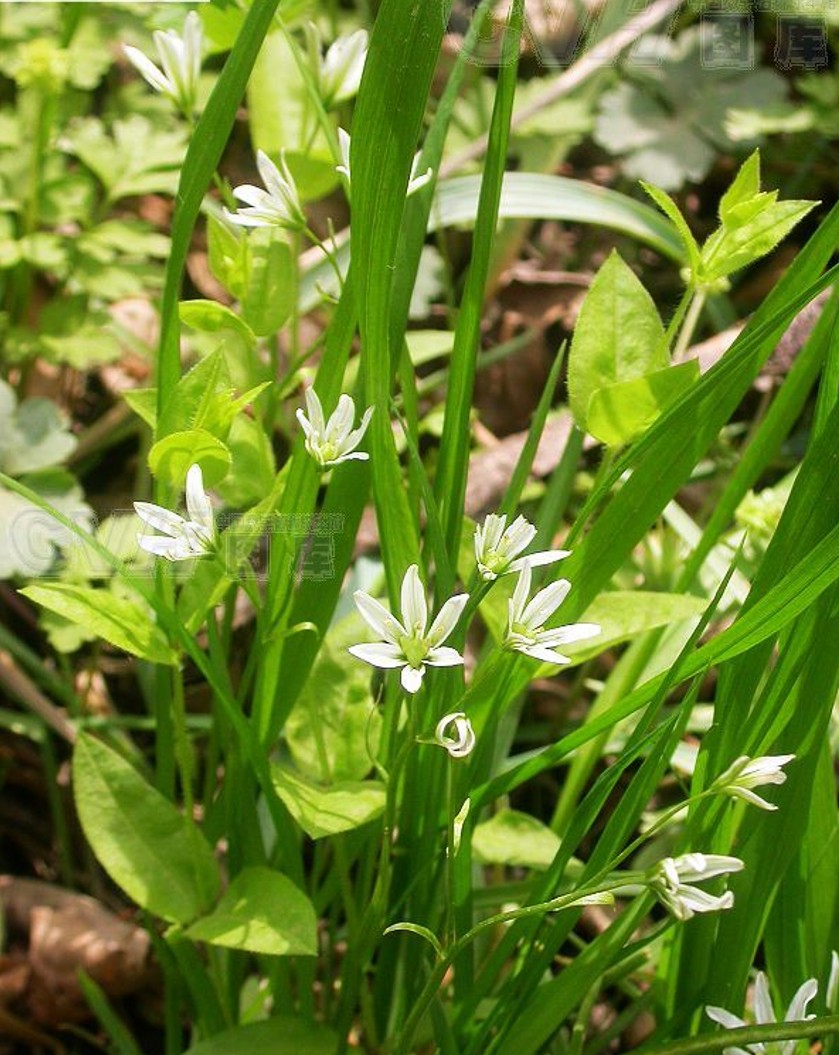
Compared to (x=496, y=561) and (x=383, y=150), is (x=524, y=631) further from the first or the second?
(x=383, y=150)

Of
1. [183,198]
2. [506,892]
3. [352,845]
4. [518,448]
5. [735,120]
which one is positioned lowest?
[506,892]

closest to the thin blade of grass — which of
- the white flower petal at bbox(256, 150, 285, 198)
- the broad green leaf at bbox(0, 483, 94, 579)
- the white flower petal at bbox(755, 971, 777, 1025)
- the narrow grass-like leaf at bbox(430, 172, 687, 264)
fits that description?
the white flower petal at bbox(256, 150, 285, 198)

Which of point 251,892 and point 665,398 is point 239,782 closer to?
point 251,892

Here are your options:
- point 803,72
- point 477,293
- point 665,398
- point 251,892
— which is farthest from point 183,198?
point 803,72

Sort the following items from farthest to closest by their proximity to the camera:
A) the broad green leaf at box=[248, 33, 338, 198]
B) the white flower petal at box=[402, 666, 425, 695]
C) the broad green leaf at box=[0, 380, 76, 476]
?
1. the broad green leaf at box=[0, 380, 76, 476]
2. the broad green leaf at box=[248, 33, 338, 198]
3. the white flower petal at box=[402, 666, 425, 695]

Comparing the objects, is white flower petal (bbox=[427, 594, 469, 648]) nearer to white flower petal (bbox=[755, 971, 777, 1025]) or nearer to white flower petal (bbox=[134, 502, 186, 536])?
white flower petal (bbox=[134, 502, 186, 536])

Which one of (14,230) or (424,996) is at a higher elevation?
(14,230)

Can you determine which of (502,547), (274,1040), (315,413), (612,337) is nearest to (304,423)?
(315,413)
